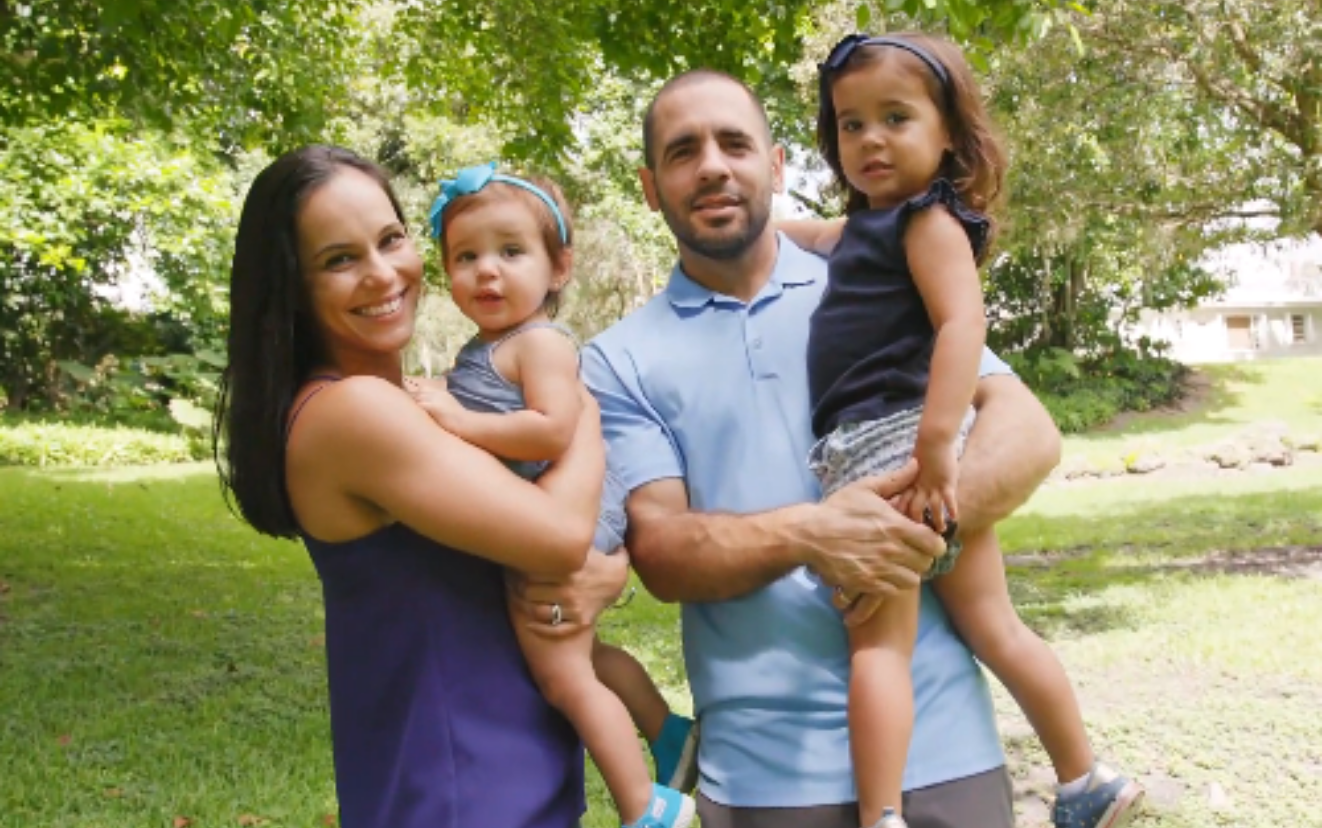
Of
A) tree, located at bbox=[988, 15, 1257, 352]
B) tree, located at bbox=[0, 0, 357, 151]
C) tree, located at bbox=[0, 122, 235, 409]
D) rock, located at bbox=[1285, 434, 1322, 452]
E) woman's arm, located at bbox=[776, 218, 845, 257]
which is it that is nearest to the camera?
woman's arm, located at bbox=[776, 218, 845, 257]

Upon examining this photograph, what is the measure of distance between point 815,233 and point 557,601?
1.00m

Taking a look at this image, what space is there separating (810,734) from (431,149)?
67.2ft

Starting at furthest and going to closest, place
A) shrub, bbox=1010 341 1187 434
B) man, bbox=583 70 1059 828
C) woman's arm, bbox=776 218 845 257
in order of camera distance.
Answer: shrub, bbox=1010 341 1187 434
woman's arm, bbox=776 218 845 257
man, bbox=583 70 1059 828

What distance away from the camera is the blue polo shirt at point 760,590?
2.20 m

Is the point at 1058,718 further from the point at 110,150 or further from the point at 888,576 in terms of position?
the point at 110,150

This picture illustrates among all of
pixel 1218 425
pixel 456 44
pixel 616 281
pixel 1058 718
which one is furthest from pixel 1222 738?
pixel 616 281

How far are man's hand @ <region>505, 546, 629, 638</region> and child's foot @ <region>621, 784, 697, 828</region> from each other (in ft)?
1.06

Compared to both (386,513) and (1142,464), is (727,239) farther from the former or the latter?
(1142,464)

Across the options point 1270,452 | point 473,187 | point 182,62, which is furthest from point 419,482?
point 1270,452

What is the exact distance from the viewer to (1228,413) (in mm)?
22625

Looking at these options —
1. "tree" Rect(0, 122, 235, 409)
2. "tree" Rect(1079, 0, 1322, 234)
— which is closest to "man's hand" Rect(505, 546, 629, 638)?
"tree" Rect(1079, 0, 1322, 234)

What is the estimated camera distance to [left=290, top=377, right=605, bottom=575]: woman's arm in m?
1.92

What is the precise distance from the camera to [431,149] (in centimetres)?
2164

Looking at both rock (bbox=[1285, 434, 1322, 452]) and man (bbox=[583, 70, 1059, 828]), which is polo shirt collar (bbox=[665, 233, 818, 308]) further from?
rock (bbox=[1285, 434, 1322, 452])
